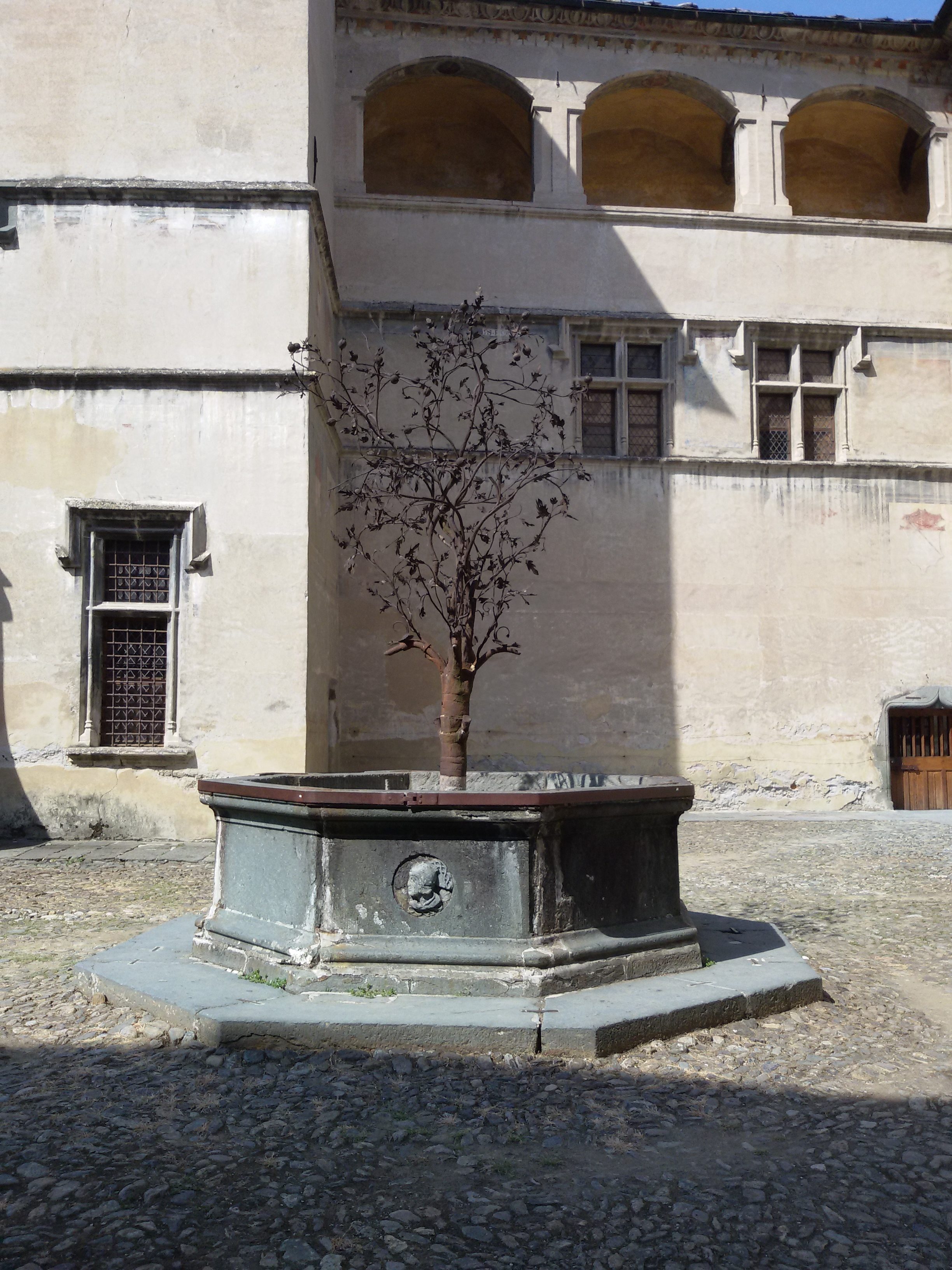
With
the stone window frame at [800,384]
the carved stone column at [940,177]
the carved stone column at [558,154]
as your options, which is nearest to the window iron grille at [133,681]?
the carved stone column at [558,154]

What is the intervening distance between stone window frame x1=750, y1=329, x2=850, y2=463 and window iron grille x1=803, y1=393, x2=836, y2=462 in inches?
1.6

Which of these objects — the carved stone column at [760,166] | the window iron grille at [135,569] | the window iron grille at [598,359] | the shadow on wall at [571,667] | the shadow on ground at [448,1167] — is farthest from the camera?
the carved stone column at [760,166]

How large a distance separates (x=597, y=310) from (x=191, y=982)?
11.4 metres

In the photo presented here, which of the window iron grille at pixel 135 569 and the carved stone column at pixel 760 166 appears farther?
the carved stone column at pixel 760 166

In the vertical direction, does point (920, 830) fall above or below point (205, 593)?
below

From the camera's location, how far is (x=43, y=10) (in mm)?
11094

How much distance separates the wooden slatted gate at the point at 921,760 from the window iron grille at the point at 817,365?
15.0 feet

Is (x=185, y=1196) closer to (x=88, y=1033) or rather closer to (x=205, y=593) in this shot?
(x=88, y=1033)

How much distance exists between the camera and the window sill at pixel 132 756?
1030 cm

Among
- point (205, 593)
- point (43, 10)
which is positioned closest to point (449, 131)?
point (43, 10)

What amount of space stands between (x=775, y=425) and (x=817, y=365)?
1058mm

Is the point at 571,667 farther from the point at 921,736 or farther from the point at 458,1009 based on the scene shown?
the point at 458,1009

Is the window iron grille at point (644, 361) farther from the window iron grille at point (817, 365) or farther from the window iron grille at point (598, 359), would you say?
the window iron grille at point (817, 365)

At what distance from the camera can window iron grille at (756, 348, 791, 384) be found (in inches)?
573
